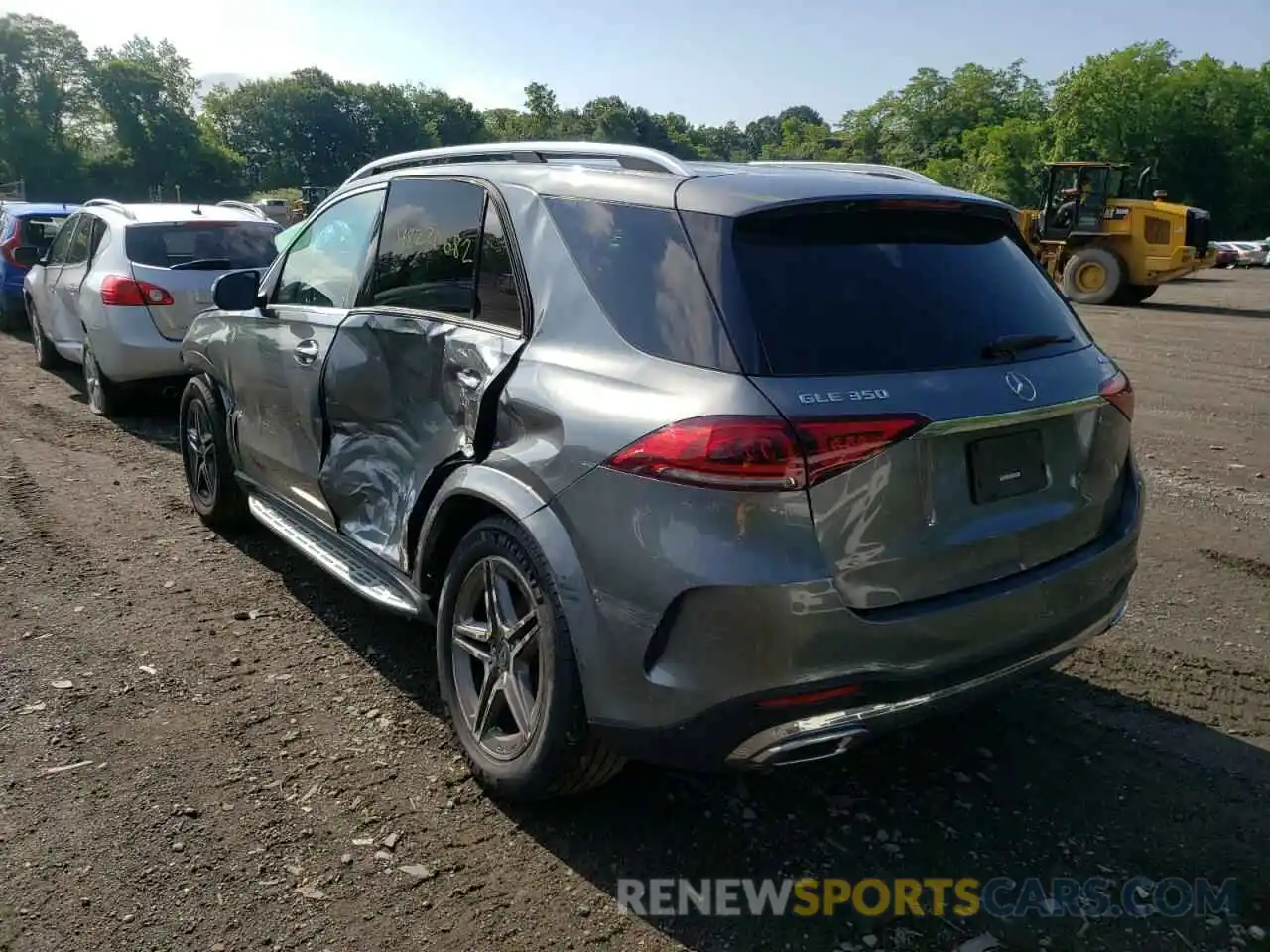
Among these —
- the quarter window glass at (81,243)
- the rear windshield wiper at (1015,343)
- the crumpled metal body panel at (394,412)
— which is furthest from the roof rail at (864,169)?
the quarter window glass at (81,243)

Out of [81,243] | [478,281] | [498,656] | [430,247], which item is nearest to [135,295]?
[81,243]

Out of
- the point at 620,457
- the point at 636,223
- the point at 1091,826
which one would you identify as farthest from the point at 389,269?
the point at 1091,826

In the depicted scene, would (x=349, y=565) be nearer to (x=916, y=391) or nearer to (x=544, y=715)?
(x=544, y=715)

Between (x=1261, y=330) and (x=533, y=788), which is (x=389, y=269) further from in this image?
(x=1261, y=330)

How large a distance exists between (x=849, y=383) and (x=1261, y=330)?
1759 cm

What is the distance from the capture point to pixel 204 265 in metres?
7.99

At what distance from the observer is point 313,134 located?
131750 mm

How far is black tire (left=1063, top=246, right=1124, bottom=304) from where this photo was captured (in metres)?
20.9

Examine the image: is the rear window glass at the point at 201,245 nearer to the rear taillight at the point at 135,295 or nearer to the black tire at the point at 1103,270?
the rear taillight at the point at 135,295

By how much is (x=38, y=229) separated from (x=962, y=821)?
13784 millimetres

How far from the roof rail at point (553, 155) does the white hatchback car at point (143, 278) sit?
14.3ft

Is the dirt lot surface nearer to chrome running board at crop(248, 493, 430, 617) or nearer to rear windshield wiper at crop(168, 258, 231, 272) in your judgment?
chrome running board at crop(248, 493, 430, 617)

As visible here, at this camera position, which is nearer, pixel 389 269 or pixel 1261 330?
pixel 389 269

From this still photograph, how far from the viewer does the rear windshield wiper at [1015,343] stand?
2.76 m
